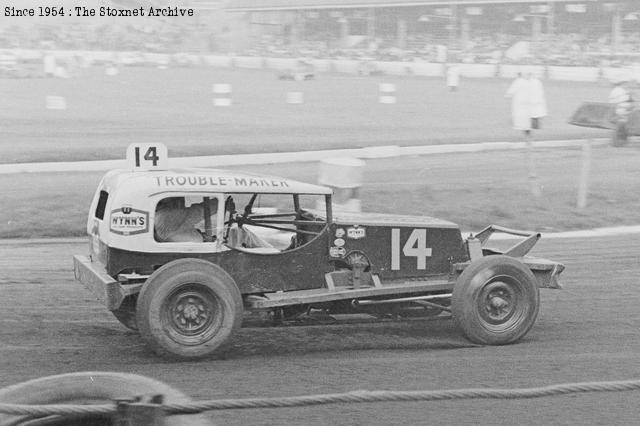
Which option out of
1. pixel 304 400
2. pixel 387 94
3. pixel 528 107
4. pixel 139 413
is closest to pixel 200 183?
pixel 304 400

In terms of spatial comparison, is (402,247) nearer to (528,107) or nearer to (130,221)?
(130,221)

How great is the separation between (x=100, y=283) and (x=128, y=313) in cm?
64

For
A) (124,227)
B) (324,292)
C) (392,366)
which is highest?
(124,227)

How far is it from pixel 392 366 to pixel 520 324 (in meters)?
1.15

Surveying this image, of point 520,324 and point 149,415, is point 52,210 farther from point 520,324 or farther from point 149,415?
point 149,415

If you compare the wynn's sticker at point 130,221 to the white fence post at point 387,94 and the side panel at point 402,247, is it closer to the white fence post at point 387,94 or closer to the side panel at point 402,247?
the side panel at point 402,247

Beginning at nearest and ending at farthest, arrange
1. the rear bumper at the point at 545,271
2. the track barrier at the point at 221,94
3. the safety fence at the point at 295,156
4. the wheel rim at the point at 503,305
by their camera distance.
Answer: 1. the wheel rim at the point at 503,305
2. the rear bumper at the point at 545,271
3. the safety fence at the point at 295,156
4. the track barrier at the point at 221,94

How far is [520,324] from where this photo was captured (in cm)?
685

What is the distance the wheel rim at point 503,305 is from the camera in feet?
22.4

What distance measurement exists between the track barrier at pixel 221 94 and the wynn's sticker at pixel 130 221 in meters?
23.5

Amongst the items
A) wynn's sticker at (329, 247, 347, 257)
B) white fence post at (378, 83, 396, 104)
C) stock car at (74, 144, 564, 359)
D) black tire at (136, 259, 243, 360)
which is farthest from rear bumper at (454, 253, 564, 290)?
white fence post at (378, 83, 396, 104)

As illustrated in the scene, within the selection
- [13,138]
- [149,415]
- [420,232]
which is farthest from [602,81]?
[149,415]

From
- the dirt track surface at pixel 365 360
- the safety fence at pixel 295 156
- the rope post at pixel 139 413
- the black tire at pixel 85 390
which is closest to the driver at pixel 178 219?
the dirt track surface at pixel 365 360

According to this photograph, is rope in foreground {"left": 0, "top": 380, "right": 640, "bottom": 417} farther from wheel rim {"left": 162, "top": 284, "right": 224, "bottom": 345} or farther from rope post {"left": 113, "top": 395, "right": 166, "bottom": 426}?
wheel rim {"left": 162, "top": 284, "right": 224, "bottom": 345}
